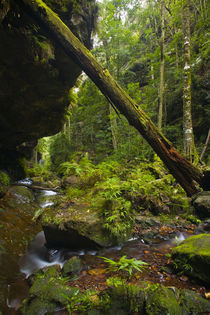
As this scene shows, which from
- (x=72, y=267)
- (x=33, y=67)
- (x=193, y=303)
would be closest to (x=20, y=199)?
(x=72, y=267)

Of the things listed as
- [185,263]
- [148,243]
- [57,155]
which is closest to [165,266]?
[185,263]

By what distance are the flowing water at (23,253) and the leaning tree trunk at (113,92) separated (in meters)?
1.76

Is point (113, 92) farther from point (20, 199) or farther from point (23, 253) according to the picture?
point (20, 199)

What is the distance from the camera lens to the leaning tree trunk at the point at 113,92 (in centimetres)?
421

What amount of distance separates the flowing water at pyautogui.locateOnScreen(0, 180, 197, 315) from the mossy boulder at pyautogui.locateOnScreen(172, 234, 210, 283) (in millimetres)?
Answer: 808

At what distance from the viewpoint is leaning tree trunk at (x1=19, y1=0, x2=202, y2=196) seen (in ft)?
13.8

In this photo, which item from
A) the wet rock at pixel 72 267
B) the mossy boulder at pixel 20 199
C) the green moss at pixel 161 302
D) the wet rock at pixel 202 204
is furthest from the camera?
the mossy boulder at pixel 20 199

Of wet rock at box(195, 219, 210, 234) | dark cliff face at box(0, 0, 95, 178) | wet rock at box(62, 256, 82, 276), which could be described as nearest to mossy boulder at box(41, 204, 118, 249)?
wet rock at box(62, 256, 82, 276)

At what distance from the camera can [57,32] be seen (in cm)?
431

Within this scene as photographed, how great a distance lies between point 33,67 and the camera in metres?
5.14

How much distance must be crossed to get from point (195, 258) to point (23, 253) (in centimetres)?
357

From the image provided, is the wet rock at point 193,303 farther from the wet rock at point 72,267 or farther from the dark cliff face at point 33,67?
the dark cliff face at point 33,67

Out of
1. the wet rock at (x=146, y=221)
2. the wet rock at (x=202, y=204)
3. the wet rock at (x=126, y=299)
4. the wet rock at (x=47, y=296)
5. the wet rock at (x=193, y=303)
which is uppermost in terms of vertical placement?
the wet rock at (x=202, y=204)

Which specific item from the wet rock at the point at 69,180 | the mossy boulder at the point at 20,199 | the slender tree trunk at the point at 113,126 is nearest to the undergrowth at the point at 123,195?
the wet rock at the point at 69,180
